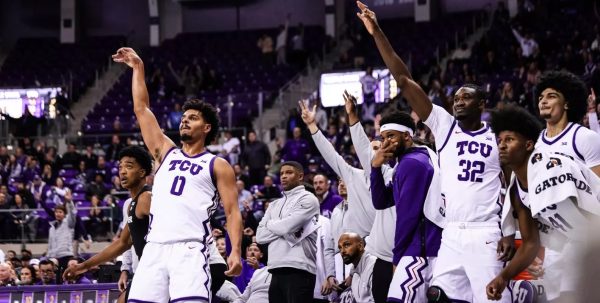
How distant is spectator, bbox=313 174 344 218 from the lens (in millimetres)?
12372

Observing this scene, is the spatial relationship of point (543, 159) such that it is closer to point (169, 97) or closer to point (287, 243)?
point (287, 243)

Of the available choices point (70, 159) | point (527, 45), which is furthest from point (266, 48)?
point (527, 45)

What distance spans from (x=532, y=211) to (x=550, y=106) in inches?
46.6

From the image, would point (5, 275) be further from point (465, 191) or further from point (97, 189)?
point (97, 189)

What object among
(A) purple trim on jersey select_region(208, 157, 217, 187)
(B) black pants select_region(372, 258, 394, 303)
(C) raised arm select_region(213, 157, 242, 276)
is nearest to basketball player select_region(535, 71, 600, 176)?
(B) black pants select_region(372, 258, 394, 303)

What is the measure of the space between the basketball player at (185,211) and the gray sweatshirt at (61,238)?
31.4 feet

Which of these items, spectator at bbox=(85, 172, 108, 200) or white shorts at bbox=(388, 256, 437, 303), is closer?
white shorts at bbox=(388, 256, 437, 303)

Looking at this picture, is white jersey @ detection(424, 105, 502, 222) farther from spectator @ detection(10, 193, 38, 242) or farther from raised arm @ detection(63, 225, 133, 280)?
spectator @ detection(10, 193, 38, 242)

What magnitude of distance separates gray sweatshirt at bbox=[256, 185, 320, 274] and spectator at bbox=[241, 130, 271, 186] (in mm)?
10334

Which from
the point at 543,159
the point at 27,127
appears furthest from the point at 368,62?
the point at 543,159

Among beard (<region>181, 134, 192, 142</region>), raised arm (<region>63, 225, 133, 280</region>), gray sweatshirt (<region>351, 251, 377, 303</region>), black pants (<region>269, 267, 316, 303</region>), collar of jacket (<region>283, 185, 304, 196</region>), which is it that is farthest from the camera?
collar of jacket (<region>283, 185, 304, 196</region>)

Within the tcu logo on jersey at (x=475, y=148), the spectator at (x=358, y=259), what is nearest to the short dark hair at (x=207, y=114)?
the tcu logo on jersey at (x=475, y=148)

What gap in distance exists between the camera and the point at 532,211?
17.8 feet

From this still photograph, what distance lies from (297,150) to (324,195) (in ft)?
24.5
